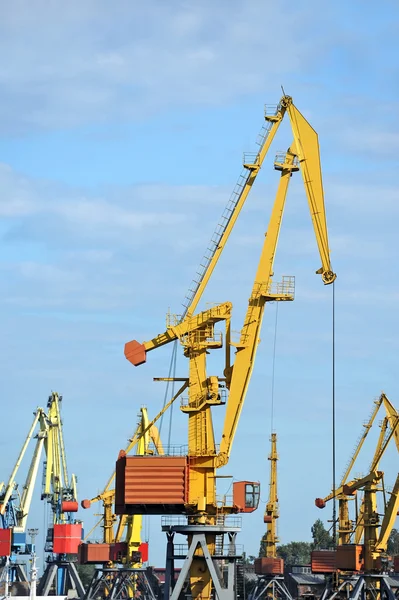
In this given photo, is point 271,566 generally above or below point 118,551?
below

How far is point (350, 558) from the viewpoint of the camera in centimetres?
11306

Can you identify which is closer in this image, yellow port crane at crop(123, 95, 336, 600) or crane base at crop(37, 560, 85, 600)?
yellow port crane at crop(123, 95, 336, 600)

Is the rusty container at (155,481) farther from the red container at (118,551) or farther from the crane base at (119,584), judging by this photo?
the crane base at (119,584)

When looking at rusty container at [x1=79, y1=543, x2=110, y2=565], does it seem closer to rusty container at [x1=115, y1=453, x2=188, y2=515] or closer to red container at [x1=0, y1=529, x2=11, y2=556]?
red container at [x1=0, y1=529, x2=11, y2=556]

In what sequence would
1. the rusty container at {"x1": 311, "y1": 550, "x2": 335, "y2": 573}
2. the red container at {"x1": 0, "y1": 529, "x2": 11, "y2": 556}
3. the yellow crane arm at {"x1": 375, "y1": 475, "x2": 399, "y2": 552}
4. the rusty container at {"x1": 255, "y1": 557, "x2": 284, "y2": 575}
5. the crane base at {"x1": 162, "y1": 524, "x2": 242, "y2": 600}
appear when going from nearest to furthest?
1. the crane base at {"x1": 162, "y1": 524, "x2": 242, "y2": 600}
2. the yellow crane arm at {"x1": 375, "y1": 475, "x2": 399, "y2": 552}
3. the red container at {"x1": 0, "y1": 529, "x2": 11, "y2": 556}
4. the rusty container at {"x1": 311, "y1": 550, "x2": 335, "y2": 573}
5. the rusty container at {"x1": 255, "y1": 557, "x2": 284, "y2": 575}

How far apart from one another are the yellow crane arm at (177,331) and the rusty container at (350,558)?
171 ft

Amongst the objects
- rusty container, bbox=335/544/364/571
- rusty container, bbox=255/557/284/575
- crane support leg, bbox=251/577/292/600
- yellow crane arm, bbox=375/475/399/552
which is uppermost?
yellow crane arm, bbox=375/475/399/552

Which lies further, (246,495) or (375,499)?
(375,499)

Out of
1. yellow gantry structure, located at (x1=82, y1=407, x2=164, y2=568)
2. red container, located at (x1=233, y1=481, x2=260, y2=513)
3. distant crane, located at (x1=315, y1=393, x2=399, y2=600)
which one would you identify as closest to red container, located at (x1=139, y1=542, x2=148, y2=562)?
yellow gantry structure, located at (x1=82, y1=407, x2=164, y2=568)

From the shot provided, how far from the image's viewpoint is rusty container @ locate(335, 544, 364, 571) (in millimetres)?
112562

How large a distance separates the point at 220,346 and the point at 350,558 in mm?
52415

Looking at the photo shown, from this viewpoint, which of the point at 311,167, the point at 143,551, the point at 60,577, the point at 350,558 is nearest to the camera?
the point at 311,167

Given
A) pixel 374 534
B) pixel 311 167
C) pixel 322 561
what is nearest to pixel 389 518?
pixel 374 534

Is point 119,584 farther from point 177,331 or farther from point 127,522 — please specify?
point 177,331
